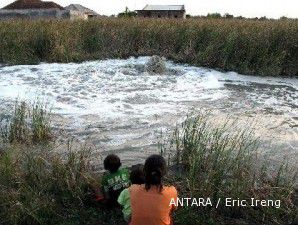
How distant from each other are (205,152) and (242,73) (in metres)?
7.56

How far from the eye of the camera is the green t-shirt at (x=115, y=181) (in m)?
4.35

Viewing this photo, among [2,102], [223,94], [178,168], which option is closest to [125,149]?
[178,168]

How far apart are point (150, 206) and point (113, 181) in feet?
3.76

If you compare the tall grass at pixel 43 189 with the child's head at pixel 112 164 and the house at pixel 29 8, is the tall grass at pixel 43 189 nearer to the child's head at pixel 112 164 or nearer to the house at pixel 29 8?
the child's head at pixel 112 164

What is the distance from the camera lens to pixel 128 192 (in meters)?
3.60

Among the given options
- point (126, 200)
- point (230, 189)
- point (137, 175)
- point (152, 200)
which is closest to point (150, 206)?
point (152, 200)

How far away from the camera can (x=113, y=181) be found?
4.35 meters

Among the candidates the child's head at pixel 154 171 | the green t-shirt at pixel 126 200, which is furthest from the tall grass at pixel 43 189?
the child's head at pixel 154 171

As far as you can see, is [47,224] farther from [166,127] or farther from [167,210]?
[166,127]

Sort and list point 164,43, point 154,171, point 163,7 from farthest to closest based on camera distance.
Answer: point 163,7
point 164,43
point 154,171

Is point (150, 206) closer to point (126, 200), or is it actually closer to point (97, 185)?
point (126, 200)

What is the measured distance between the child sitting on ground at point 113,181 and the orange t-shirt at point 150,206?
1.04 m

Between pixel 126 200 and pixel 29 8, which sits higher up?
pixel 29 8

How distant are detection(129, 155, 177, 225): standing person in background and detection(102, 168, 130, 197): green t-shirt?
1.05 m
